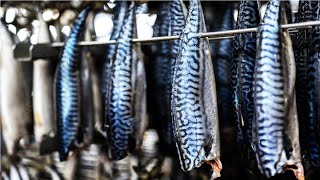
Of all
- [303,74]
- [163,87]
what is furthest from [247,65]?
[163,87]

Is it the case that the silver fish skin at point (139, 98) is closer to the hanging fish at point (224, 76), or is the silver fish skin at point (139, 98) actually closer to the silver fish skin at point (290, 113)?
the hanging fish at point (224, 76)

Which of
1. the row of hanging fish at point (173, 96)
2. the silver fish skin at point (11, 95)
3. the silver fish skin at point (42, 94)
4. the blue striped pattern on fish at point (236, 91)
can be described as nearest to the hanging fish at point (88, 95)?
the row of hanging fish at point (173, 96)

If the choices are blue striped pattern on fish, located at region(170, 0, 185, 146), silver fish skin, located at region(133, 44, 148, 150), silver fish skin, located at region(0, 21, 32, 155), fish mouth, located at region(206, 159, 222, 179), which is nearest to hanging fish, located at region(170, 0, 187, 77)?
blue striped pattern on fish, located at region(170, 0, 185, 146)

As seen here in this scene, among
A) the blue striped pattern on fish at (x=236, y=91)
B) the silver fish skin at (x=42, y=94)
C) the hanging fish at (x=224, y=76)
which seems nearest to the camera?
the blue striped pattern on fish at (x=236, y=91)

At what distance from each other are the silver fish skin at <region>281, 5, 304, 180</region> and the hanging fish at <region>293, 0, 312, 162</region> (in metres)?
0.11

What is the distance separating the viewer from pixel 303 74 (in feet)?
4.96

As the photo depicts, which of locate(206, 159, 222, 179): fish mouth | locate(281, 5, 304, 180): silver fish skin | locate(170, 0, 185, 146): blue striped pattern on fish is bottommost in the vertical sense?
locate(206, 159, 222, 179): fish mouth

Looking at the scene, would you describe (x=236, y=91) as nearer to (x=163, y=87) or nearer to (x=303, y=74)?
(x=303, y=74)

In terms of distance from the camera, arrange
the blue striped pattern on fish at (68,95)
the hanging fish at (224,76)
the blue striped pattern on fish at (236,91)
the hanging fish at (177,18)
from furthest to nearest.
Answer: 1. the blue striped pattern on fish at (68,95)
2. the hanging fish at (224,76)
3. the hanging fish at (177,18)
4. the blue striped pattern on fish at (236,91)

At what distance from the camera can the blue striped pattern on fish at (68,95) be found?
6.64 feet

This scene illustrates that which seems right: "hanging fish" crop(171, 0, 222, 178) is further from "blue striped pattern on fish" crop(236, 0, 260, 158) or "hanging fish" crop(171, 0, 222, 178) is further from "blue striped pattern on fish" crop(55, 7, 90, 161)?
"blue striped pattern on fish" crop(55, 7, 90, 161)

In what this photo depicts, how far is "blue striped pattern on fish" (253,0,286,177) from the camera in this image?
1.34m

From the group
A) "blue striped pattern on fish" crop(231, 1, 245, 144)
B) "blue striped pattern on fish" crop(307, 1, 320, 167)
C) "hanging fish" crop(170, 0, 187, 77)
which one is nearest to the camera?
"blue striped pattern on fish" crop(307, 1, 320, 167)

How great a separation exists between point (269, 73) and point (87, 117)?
3.26ft
